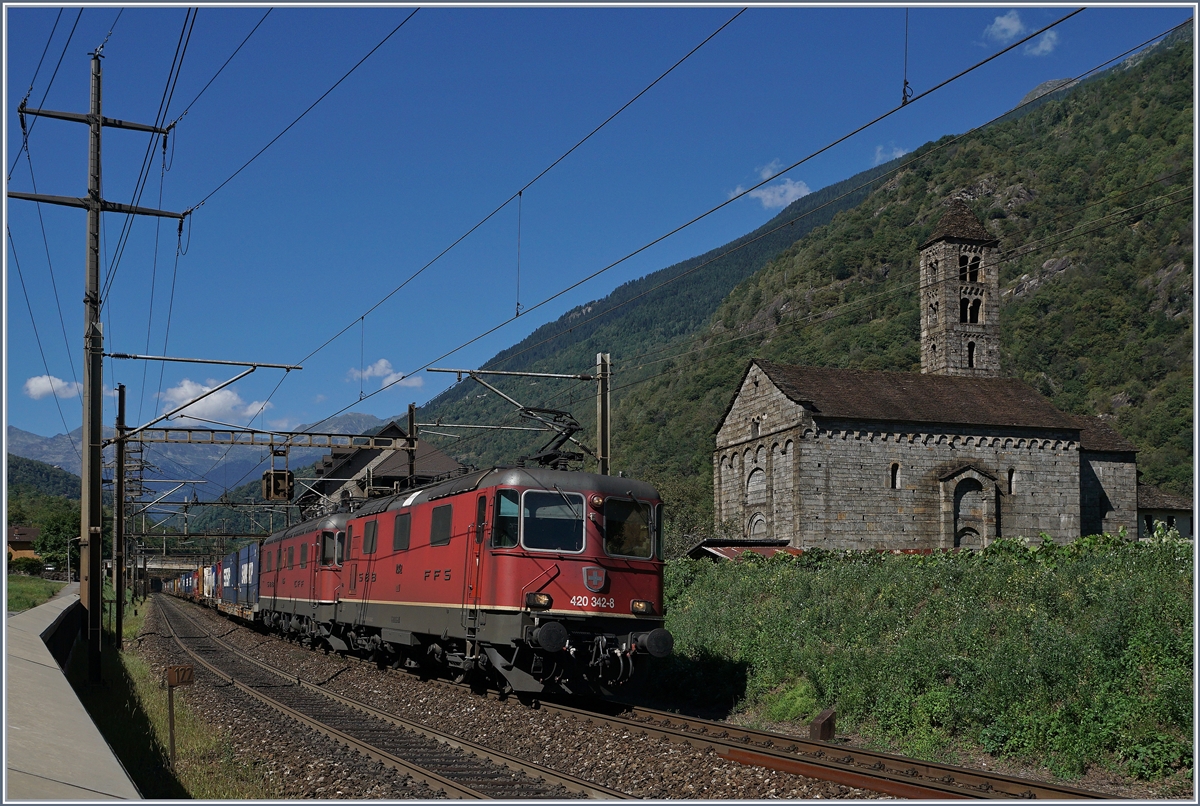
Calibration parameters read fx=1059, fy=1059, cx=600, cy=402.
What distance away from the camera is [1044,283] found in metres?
146

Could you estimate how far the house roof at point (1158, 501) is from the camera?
2512 inches

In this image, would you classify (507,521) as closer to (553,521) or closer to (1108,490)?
(553,521)

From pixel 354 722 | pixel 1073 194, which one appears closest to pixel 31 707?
pixel 354 722

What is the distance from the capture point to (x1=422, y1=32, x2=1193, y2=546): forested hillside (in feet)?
402

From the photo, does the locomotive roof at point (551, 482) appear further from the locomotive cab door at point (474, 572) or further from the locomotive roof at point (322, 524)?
the locomotive roof at point (322, 524)

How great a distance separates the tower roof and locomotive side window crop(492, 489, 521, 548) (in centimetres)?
6338

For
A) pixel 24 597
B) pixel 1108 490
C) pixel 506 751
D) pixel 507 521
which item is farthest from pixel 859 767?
pixel 1108 490

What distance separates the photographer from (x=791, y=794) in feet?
33.2

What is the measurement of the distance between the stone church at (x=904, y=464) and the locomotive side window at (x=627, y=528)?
35351 mm

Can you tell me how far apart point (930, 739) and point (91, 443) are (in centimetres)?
1645

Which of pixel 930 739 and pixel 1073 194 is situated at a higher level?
pixel 1073 194

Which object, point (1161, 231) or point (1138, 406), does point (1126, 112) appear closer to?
point (1161, 231)

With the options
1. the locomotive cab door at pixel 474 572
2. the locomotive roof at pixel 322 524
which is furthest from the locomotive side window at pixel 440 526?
the locomotive roof at pixel 322 524

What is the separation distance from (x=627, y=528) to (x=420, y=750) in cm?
497
